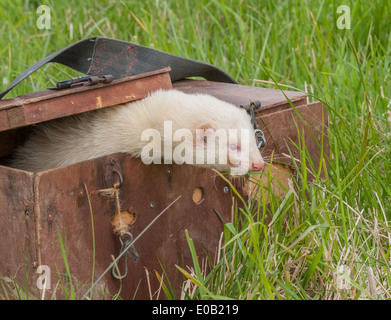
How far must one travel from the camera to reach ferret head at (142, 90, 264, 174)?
2.18 meters

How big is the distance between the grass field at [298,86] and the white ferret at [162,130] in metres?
0.21

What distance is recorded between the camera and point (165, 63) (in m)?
2.64

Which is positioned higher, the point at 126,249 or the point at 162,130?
the point at 162,130

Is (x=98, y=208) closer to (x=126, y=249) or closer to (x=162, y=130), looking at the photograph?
(x=126, y=249)

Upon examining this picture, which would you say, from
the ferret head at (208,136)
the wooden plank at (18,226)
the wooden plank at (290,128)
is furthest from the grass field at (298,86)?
the wooden plank at (18,226)

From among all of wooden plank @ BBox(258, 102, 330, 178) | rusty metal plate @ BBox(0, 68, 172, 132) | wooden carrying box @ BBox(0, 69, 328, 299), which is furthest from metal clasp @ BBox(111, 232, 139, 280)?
wooden plank @ BBox(258, 102, 330, 178)

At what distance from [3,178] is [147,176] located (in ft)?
1.41

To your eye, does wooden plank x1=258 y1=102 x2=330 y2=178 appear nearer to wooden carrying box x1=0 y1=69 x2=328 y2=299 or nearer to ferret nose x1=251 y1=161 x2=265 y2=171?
wooden carrying box x1=0 y1=69 x2=328 y2=299

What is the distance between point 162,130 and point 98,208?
311mm

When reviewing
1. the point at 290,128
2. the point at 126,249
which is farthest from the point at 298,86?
the point at 126,249

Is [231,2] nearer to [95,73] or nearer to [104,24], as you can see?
[104,24]

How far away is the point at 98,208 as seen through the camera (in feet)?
6.82

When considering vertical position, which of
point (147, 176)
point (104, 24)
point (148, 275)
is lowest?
point (148, 275)

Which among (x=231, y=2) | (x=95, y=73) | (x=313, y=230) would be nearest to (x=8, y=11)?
(x=231, y=2)
